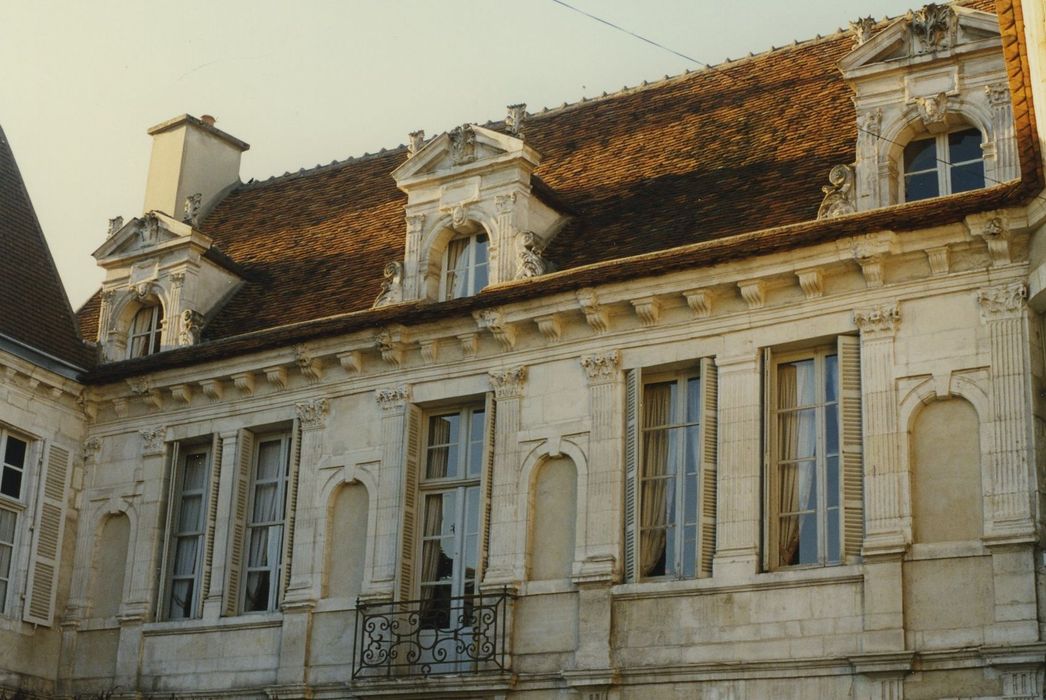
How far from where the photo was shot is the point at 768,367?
49.8 feet

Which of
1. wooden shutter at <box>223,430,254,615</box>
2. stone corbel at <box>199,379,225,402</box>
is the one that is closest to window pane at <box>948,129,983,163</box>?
wooden shutter at <box>223,430,254,615</box>

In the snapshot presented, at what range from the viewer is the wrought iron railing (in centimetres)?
1569

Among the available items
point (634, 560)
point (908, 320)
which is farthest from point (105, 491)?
point (908, 320)

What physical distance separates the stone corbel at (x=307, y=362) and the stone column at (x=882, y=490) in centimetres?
561

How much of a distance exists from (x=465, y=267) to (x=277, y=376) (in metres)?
2.17

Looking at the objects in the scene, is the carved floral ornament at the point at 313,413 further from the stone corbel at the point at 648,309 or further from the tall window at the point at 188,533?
the stone corbel at the point at 648,309

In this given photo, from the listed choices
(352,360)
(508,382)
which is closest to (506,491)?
(508,382)

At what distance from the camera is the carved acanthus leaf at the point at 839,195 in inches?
597

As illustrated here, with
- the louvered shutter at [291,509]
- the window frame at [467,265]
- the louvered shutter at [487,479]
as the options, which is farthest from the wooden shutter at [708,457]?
the louvered shutter at [291,509]

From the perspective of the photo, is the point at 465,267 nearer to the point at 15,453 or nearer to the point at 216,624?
the point at 216,624

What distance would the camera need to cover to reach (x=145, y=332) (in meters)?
19.9

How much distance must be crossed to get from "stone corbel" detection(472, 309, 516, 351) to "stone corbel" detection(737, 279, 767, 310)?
7.69 ft

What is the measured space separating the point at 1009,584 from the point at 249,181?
13100mm

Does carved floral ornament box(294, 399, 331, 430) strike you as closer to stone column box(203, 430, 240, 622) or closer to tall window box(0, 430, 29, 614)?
stone column box(203, 430, 240, 622)
